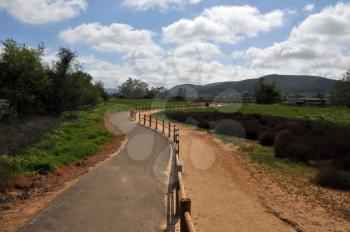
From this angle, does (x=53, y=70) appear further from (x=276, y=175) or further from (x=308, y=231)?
(x=308, y=231)

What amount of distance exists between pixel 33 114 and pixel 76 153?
2306cm

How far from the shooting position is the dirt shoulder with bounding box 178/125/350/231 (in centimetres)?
890

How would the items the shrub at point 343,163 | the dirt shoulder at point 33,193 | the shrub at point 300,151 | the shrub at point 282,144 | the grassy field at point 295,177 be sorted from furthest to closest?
the shrub at point 282,144
the shrub at point 300,151
the shrub at point 343,163
the grassy field at point 295,177
the dirt shoulder at point 33,193

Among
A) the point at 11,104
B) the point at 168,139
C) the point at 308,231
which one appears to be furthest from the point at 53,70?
the point at 308,231

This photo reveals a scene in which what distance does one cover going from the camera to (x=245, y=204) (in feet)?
35.5

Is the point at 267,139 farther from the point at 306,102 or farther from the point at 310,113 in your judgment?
the point at 306,102

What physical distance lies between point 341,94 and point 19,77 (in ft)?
324

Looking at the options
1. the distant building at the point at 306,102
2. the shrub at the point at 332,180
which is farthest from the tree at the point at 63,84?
the distant building at the point at 306,102

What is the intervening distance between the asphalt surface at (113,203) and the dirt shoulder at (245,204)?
107 cm

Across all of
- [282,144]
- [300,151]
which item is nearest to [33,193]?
[300,151]

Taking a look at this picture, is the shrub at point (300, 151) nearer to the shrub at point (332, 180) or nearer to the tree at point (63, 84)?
the shrub at point (332, 180)

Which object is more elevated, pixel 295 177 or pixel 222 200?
pixel 222 200

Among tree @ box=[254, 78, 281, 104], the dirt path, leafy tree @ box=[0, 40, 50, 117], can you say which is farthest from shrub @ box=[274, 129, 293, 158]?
tree @ box=[254, 78, 281, 104]

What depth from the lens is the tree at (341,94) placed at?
107956mm
